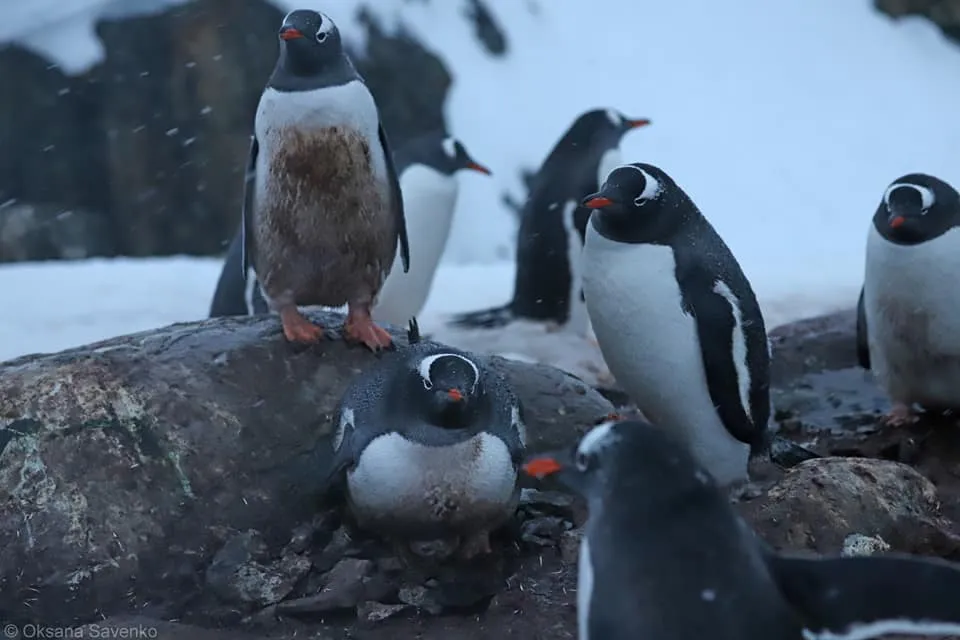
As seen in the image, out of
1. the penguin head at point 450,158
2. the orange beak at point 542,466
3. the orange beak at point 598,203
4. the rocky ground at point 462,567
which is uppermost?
the orange beak at point 598,203

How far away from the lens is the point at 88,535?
2605mm

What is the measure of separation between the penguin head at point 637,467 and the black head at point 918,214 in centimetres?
207

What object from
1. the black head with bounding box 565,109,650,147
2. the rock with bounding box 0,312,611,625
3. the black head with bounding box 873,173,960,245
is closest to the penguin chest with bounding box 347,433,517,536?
the rock with bounding box 0,312,611,625

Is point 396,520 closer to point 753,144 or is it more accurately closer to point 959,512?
point 959,512

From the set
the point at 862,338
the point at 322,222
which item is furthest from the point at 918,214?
the point at 322,222

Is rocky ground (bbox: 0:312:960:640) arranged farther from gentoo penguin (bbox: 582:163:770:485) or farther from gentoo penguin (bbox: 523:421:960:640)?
gentoo penguin (bbox: 523:421:960:640)

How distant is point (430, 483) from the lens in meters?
2.58

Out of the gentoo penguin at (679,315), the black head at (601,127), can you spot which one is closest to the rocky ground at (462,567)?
the gentoo penguin at (679,315)

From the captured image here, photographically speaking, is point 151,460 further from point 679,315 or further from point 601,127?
point 601,127

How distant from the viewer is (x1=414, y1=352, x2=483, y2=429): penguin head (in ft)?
8.25

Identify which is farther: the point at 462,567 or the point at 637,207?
the point at 637,207

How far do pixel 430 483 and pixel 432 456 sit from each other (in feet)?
0.20

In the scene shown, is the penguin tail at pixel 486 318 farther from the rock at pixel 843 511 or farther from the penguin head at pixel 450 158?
the rock at pixel 843 511

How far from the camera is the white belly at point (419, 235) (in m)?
5.27
